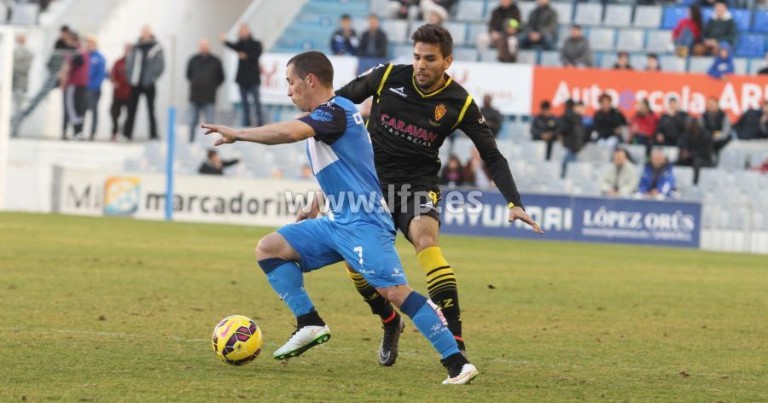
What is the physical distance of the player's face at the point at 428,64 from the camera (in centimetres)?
850

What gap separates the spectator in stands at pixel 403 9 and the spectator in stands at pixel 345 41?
2018 mm

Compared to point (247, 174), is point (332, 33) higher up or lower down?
higher up

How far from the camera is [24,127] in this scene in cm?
2766

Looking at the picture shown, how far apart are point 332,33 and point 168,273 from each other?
15.9m

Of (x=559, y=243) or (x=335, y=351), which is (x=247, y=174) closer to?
(x=559, y=243)

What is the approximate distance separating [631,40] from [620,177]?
17.5ft

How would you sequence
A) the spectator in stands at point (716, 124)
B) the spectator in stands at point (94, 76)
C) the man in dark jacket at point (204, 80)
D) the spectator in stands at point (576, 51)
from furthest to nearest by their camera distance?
the man in dark jacket at point (204, 80)
the spectator in stands at point (94, 76)
the spectator in stands at point (576, 51)
the spectator in stands at point (716, 124)

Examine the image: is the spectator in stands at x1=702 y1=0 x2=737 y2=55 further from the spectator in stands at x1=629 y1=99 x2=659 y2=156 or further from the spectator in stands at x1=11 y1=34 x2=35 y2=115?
the spectator in stands at x1=11 y1=34 x2=35 y2=115

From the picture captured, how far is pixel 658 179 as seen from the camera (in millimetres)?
24906

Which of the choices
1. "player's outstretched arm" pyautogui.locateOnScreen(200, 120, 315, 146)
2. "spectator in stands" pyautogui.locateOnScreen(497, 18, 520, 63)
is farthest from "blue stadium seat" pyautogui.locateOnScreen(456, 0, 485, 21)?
"player's outstretched arm" pyautogui.locateOnScreen(200, 120, 315, 146)

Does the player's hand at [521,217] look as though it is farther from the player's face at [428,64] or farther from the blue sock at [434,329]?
the player's face at [428,64]

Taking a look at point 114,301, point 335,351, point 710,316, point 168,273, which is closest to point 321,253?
point 335,351

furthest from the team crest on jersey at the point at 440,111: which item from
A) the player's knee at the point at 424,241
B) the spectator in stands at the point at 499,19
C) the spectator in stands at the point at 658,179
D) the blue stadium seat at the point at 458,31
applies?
the blue stadium seat at the point at 458,31

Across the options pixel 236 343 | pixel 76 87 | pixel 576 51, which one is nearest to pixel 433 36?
pixel 236 343
